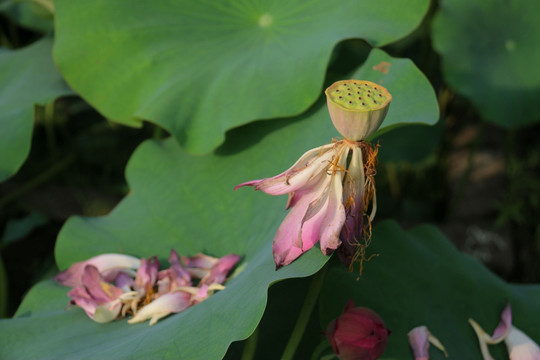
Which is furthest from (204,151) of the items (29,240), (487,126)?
(487,126)

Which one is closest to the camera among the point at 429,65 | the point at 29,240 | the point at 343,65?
the point at 343,65

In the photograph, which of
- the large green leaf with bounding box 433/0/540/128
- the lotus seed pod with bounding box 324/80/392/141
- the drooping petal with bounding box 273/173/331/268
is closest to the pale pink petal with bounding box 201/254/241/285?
the drooping petal with bounding box 273/173/331/268

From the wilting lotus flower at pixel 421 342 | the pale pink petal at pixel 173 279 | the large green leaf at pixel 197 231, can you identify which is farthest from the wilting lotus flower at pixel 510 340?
the pale pink petal at pixel 173 279

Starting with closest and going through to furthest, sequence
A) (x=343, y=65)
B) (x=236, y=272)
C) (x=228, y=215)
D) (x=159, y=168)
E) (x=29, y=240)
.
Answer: (x=236, y=272) → (x=228, y=215) → (x=159, y=168) → (x=343, y=65) → (x=29, y=240)

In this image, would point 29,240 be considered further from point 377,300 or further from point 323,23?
point 377,300

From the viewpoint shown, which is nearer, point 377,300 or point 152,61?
point 377,300

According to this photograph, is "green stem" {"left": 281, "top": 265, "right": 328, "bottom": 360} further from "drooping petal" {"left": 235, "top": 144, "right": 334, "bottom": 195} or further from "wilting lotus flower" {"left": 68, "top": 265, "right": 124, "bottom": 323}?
"wilting lotus flower" {"left": 68, "top": 265, "right": 124, "bottom": 323}

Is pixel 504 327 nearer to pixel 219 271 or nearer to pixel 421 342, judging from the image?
pixel 421 342
